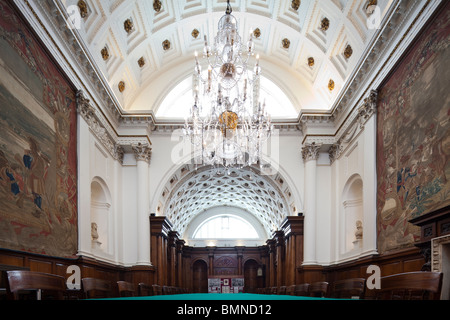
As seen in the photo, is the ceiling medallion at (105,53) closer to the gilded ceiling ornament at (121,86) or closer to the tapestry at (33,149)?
the gilded ceiling ornament at (121,86)

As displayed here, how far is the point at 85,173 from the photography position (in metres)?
13.5

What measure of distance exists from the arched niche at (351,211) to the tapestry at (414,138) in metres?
4.13

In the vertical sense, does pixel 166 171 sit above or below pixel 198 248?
above

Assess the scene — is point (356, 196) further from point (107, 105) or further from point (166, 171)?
point (107, 105)

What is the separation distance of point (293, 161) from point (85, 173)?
9.99 meters

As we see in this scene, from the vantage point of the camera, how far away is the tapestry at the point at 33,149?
836cm

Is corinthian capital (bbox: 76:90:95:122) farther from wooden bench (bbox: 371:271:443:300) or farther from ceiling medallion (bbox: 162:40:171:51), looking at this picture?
wooden bench (bbox: 371:271:443:300)

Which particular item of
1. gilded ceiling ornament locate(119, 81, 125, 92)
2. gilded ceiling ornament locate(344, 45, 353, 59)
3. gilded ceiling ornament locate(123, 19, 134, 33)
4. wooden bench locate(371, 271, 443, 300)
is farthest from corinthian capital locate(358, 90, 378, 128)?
wooden bench locate(371, 271, 443, 300)

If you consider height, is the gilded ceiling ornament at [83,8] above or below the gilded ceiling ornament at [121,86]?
above

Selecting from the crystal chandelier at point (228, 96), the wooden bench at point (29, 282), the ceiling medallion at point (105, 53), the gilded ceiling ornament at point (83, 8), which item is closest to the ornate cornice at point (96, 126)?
the ceiling medallion at point (105, 53)
